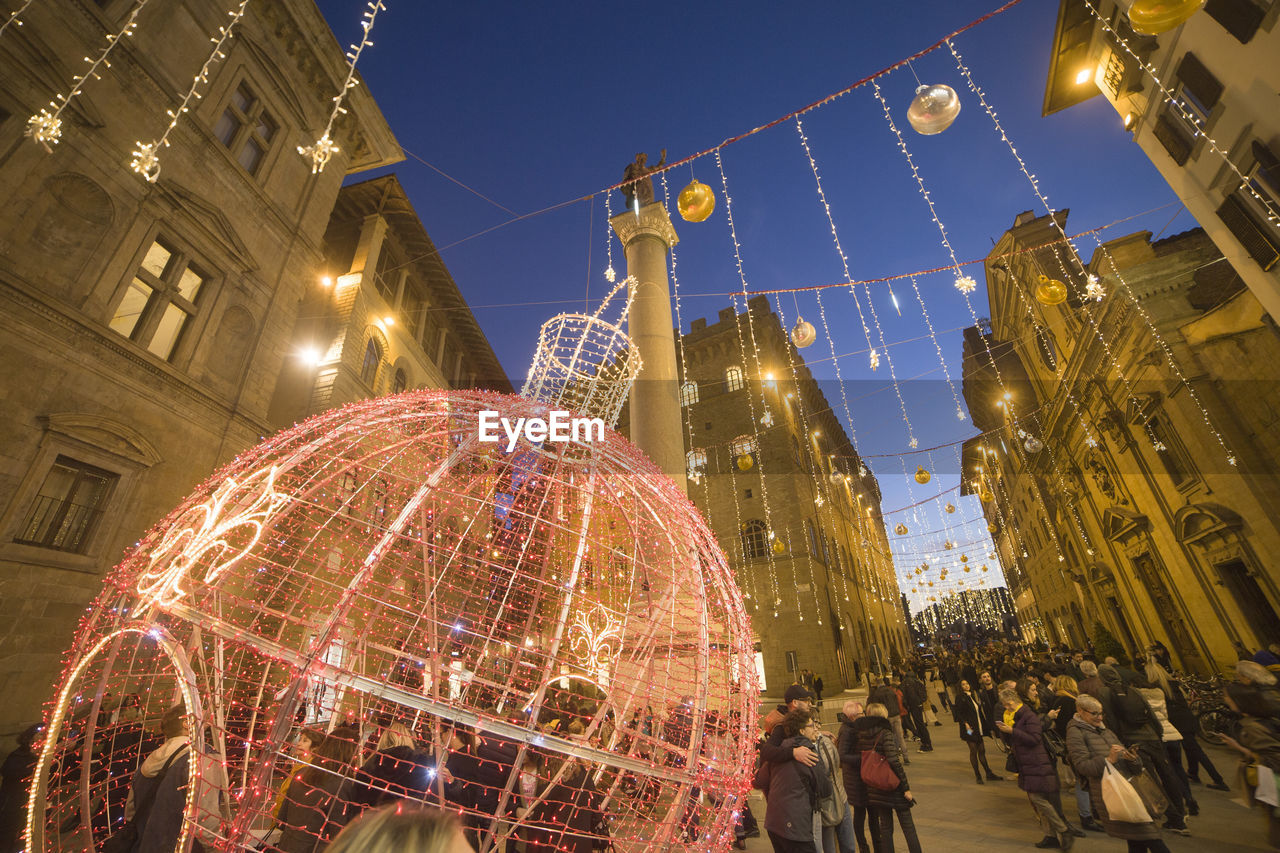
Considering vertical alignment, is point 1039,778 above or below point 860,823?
above

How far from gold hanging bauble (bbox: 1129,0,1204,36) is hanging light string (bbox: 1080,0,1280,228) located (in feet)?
22.8

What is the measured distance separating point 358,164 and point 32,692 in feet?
47.9

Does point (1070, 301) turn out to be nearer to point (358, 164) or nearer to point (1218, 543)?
point (1218, 543)

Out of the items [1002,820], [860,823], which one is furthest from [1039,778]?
[860,823]

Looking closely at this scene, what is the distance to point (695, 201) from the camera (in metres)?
7.63

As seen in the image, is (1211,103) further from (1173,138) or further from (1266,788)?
(1266,788)

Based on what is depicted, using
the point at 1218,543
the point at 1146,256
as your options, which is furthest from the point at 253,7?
the point at 1218,543

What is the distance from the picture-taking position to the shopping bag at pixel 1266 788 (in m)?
4.00

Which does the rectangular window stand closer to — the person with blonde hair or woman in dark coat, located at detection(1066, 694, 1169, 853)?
the person with blonde hair

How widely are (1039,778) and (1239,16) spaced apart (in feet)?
40.8

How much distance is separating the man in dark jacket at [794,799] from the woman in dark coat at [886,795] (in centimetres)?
92

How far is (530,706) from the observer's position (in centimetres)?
245

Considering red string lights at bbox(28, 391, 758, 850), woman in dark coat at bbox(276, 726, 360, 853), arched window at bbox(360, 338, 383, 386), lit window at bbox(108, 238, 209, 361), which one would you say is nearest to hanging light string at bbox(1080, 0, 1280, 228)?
red string lights at bbox(28, 391, 758, 850)

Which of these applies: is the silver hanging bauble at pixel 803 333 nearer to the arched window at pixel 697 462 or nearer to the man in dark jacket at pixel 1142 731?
the man in dark jacket at pixel 1142 731
